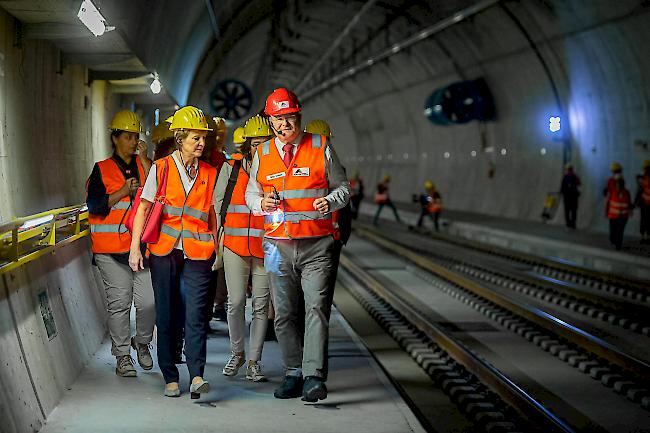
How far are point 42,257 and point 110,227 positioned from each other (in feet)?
1.99

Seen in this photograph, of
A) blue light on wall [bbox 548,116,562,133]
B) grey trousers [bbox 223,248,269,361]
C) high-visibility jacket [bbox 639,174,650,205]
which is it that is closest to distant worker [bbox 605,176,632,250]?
high-visibility jacket [bbox 639,174,650,205]

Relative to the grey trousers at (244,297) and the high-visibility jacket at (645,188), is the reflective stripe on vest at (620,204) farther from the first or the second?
the grey trousers at (244,297)

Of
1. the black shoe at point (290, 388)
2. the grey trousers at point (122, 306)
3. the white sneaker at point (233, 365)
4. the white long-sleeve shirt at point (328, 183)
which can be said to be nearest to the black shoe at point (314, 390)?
the black shoe at point (290, 388)

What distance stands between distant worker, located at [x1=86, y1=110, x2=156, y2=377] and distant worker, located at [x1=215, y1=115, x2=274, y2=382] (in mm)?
614

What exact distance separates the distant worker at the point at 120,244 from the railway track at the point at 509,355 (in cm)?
251

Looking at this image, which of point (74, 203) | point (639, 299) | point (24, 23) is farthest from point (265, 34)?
point (24, 23)

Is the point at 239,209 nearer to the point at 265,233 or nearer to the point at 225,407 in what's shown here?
the point at 265,233

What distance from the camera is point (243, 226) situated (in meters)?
8.00

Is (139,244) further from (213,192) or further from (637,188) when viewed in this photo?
(637,188)

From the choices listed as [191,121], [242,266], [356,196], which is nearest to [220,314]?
[242,266]

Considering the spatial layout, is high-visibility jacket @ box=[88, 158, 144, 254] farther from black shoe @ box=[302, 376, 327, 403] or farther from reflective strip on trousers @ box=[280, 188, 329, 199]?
black shoe @ box=[302, 376, 327, 403]

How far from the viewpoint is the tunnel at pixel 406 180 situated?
279 inches

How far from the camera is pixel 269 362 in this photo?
28.8 feet

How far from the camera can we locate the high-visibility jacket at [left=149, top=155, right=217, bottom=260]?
7176mm
